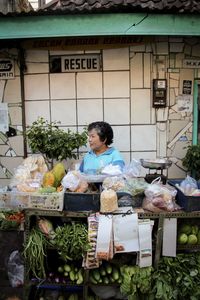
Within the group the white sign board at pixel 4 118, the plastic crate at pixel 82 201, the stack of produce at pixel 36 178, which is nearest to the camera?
the plastic crate at pixel 82 201

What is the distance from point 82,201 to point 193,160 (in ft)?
6.99

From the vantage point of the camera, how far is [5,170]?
15.8 feet

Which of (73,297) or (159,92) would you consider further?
(159,92)

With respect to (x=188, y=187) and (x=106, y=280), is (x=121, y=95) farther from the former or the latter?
(x=106, y=280)

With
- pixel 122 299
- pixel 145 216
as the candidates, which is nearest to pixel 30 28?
pixel 145 216

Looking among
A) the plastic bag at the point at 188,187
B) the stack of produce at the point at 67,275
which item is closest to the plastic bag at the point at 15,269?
the stack of produce at the point at 67,275

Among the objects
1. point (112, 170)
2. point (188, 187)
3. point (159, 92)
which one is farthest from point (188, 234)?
point (159, 92)

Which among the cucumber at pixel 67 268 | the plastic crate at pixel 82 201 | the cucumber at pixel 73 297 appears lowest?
the cucumber at pixel 73 297

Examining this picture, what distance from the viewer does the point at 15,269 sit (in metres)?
3.01

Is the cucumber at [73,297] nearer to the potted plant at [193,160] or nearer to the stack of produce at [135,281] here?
the stack of produce at [135,281]

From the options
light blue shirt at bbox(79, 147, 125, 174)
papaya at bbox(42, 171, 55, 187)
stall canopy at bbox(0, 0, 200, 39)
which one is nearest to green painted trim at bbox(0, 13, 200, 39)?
stall canopy at bbox(0, 0, 200, 39)

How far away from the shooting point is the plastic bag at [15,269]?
298 cm

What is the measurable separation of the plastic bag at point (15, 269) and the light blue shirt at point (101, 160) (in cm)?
105

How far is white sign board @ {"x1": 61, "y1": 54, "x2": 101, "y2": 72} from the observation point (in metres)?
4.48
